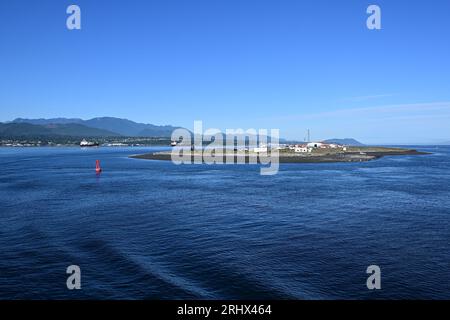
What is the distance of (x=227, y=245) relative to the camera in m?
25.6

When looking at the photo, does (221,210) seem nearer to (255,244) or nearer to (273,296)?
(255,244)

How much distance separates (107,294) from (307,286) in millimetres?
9864

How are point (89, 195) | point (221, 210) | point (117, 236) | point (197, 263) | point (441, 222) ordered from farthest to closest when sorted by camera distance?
point (89, 195) < point (221, 210) < point (441, 222) < point (117, 236) < point (197, 263)

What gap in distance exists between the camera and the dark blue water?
61.7 feet

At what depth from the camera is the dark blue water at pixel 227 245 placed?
1880cm

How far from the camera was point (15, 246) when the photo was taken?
84.8 feet
